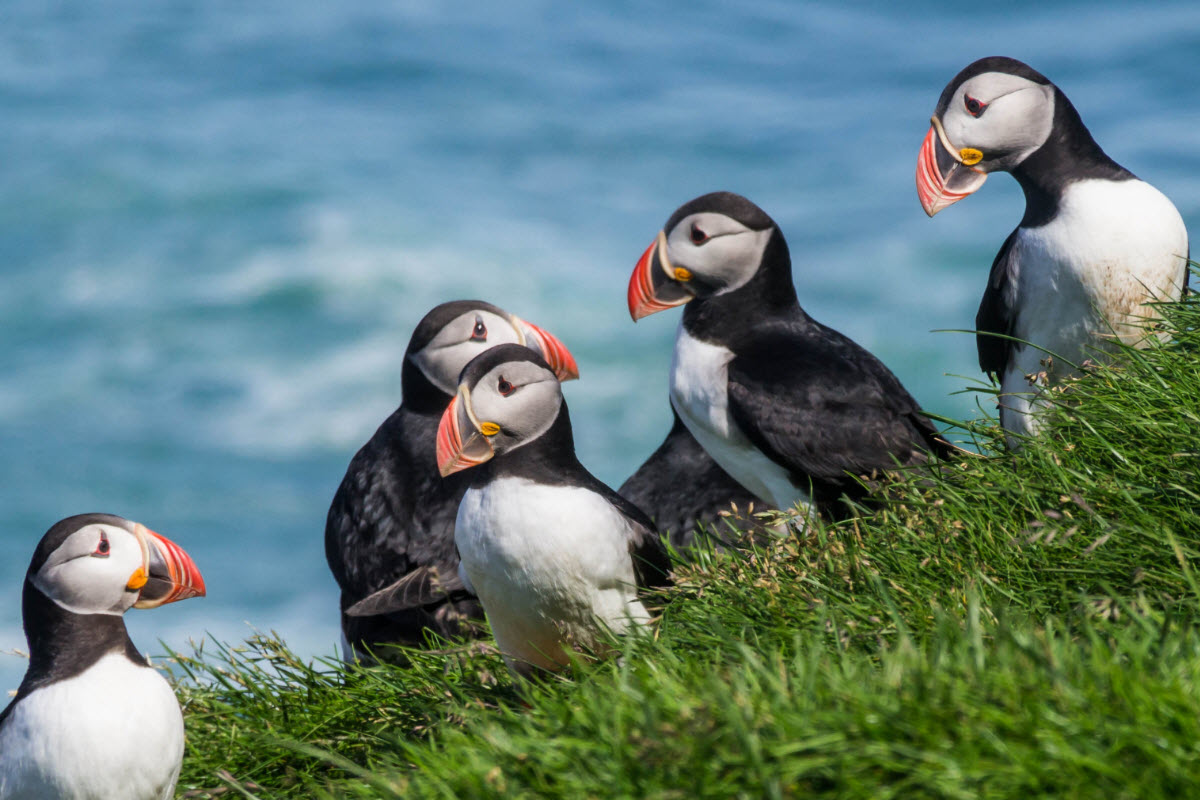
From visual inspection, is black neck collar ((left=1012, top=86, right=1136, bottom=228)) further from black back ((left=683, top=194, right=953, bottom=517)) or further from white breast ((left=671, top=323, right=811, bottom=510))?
white breast ((left=671, top=323, right=811, bottom=510))

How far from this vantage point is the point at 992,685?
7.70 ft

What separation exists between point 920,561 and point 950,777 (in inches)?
61.0

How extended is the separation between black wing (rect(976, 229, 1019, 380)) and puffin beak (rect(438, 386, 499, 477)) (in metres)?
1.80

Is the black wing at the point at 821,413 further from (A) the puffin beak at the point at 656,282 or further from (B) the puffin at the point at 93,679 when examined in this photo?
(B) the puffin at the point at 93,679

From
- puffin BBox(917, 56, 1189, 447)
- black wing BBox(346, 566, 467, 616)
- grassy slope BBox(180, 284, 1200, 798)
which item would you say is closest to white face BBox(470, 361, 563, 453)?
grassy slope BBox(180, 284, 1200, 798)

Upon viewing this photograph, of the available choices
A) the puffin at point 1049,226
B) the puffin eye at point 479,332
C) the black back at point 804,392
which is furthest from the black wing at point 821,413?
the puffin eye at point 479,332

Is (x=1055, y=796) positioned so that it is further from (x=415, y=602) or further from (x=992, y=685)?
(x=415, y=602)

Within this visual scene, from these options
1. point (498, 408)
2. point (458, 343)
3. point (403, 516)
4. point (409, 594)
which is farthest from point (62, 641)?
Answer: point (458, 343)

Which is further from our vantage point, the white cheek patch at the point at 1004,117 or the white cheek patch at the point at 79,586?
the white cheek patch at the point at 1004,117

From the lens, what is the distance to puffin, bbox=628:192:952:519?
5.18m

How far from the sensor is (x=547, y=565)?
4.14m

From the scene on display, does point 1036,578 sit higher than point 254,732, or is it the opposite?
point 1036,578

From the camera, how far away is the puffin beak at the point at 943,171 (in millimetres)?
5062

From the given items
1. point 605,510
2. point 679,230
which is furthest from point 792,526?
point 679,230
